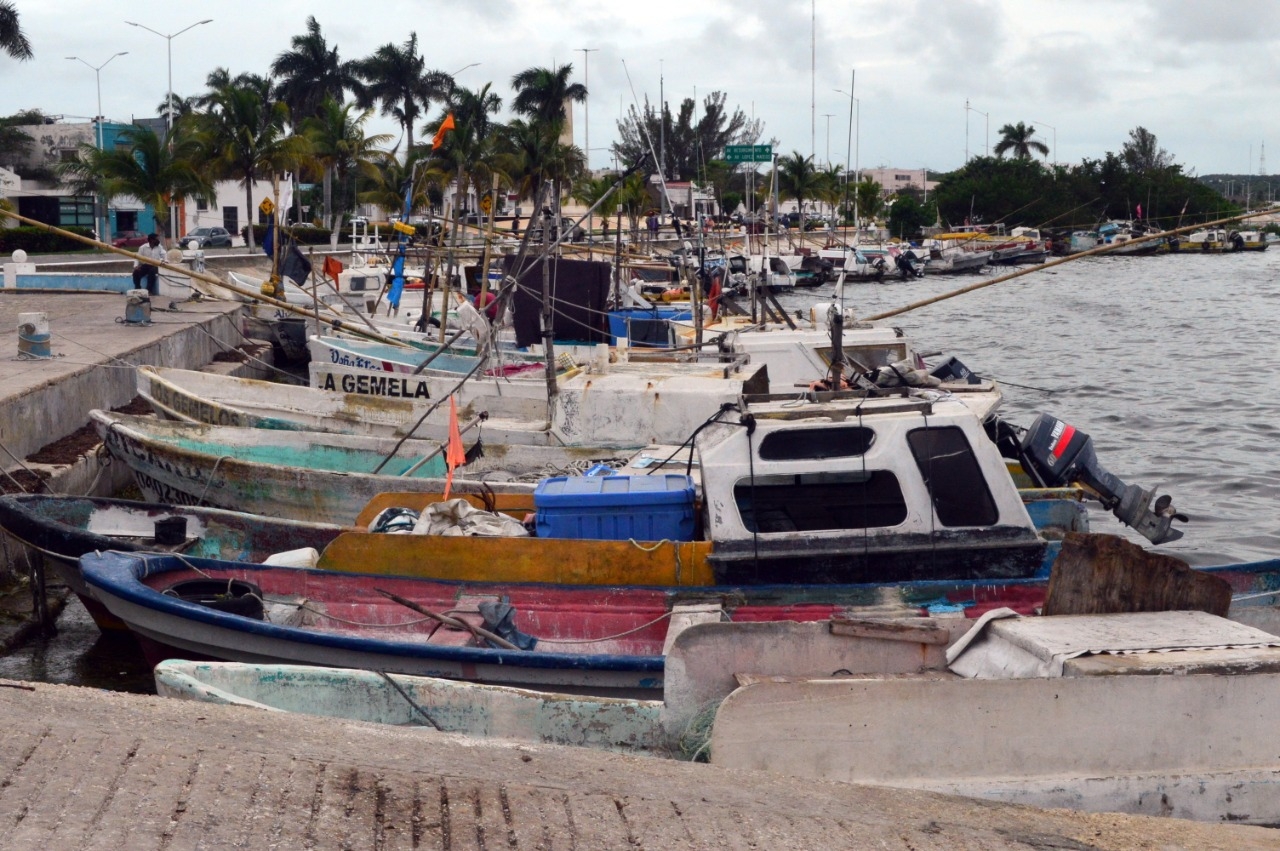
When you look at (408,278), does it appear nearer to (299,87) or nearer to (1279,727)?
(1279,727)

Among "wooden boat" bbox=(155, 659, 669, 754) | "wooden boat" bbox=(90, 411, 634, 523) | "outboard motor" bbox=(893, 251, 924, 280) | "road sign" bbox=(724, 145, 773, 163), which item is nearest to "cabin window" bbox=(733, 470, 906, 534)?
"wooden boat" bbox=(155, 659, 669, 754)

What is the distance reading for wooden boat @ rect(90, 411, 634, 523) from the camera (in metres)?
11.4

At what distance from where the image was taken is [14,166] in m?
67.0

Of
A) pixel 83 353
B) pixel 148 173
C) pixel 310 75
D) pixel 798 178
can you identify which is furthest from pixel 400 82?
pixel 83 353

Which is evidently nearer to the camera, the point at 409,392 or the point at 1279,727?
the point at 1279,727

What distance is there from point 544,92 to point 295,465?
5960cm

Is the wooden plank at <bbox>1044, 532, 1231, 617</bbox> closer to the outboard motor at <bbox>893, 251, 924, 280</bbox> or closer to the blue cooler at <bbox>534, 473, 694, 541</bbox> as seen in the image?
the blue cooler at <bbox>534, 473, 694, 541</bbox>

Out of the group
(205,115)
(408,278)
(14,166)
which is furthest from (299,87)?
(408,278)

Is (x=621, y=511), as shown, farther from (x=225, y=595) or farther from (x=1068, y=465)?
(x=1068, y=465)

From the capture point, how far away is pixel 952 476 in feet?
→ 27.8

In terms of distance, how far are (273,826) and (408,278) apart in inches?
1039

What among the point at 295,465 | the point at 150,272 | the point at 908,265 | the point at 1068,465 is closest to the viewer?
the point at 1068,465

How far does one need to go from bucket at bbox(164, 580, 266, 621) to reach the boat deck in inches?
172

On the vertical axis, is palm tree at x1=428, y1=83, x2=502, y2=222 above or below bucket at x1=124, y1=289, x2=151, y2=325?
above
